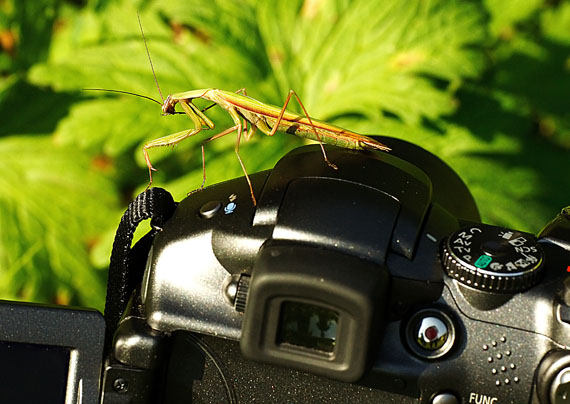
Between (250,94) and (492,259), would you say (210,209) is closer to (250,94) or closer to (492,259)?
(492,259)

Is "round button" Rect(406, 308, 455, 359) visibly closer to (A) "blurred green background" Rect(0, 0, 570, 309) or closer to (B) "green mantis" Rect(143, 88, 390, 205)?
(B) "green mantis" Rect(143, 88, 390, 205)

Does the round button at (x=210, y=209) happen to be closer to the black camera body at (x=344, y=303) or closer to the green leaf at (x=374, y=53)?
the black camera body at (x=344, y=303)

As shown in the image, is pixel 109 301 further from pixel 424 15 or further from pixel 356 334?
pixel 424 15

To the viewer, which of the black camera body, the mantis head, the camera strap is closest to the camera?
the black camera body

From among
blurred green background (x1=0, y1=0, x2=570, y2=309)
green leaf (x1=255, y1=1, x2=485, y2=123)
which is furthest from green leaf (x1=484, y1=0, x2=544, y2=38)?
green leaf (x1=255, y1=1, x2=485, y2=123)

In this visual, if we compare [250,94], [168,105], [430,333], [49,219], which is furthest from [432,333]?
[49,219]
